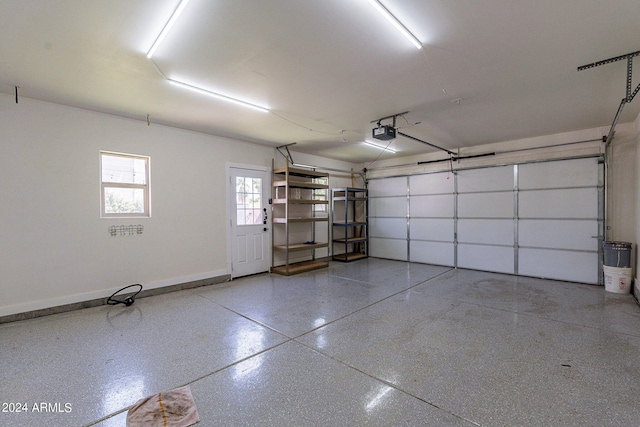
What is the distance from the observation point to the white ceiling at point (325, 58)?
2.00 metres

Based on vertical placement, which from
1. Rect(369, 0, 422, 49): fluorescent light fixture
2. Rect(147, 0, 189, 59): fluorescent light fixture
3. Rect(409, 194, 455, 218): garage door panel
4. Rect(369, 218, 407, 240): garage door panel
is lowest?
Rect(369, 218, 407, 240): garage door panel

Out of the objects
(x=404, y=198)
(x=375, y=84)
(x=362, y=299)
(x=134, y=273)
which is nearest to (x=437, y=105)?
(x=375, y=84)

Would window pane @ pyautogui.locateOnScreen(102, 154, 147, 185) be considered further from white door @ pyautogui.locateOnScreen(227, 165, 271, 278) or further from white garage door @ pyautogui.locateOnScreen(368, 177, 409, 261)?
white garage door @ pyautogui.locateOnScreen(368, 177, 409, 261)

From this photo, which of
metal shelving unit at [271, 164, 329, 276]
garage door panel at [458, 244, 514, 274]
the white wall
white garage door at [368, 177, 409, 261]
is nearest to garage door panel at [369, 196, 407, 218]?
white garage door at [368, 177, 409, 261]

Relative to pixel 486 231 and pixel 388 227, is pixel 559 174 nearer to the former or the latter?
pixel 486 231

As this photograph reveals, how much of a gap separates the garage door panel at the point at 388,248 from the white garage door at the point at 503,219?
0.03 metres

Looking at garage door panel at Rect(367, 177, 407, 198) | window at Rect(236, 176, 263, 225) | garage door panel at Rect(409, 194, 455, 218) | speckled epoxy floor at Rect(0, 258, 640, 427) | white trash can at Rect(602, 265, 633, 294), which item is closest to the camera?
speckled epoxy floor at Rect(0, 258, 640, 427)

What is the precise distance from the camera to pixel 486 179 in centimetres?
612

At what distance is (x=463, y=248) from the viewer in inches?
254

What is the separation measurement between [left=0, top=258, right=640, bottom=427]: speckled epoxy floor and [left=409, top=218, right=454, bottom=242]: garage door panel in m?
2.53

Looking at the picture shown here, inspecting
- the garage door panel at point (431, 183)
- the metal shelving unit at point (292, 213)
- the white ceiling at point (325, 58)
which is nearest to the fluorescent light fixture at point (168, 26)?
the white ceiling at point (325, 58)

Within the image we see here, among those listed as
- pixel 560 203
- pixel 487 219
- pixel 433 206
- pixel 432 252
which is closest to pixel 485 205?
pixel 487 219

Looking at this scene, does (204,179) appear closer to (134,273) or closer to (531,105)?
(134,273)

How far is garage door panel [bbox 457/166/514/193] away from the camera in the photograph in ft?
19.2
